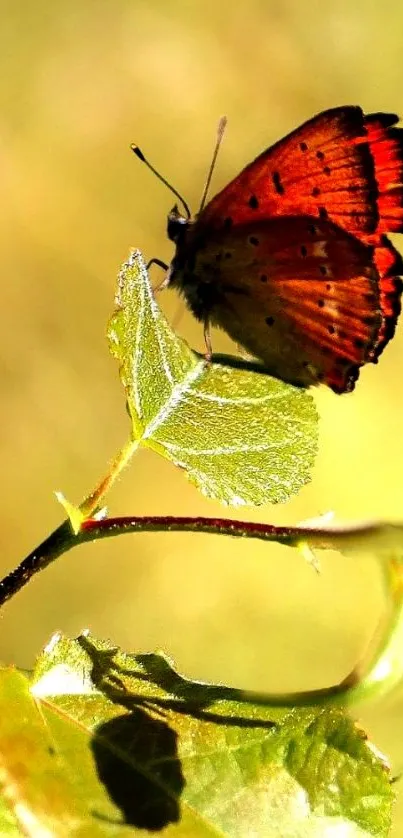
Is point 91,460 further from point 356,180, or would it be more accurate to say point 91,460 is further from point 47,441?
point 356,180

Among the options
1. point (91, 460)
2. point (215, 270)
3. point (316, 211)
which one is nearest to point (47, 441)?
point (91, 460)

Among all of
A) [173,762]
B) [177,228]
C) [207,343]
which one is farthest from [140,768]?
[177,228]

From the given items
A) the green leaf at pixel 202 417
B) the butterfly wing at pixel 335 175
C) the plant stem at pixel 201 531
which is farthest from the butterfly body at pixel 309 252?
the plant stem at pixel 201 531

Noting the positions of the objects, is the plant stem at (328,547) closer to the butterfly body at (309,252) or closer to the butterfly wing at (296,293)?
the butterfly body at (309,252)

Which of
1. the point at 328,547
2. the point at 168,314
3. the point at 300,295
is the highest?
the point at 328,547

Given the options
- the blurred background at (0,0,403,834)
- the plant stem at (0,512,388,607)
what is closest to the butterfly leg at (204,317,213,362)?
the plant stem at (0,512,388,607)

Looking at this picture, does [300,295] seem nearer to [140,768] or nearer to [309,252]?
[309,252]
